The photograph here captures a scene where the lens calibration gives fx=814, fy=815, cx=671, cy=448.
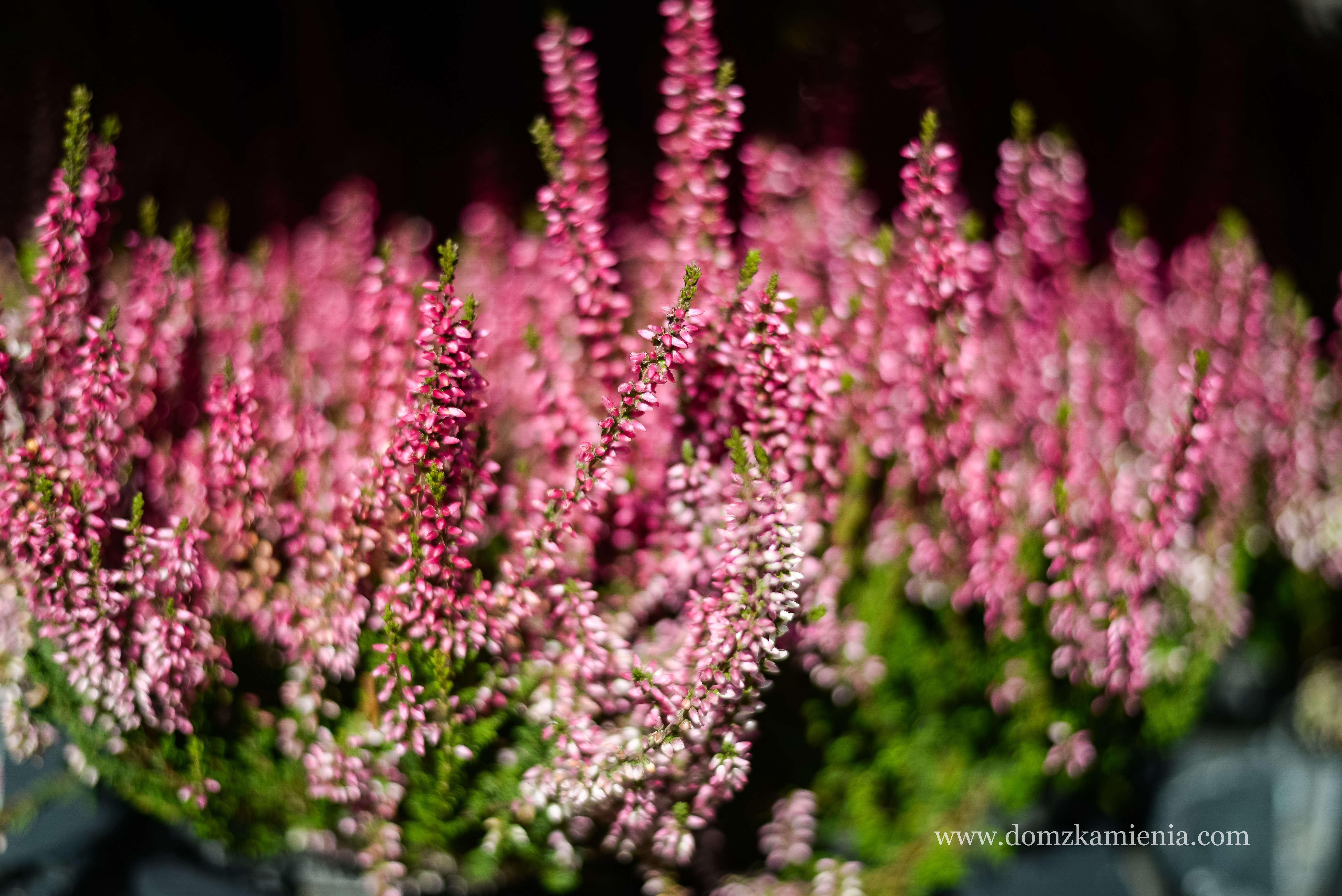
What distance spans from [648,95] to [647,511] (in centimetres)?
173

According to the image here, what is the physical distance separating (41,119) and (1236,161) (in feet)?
8.85

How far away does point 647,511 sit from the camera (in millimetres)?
1353

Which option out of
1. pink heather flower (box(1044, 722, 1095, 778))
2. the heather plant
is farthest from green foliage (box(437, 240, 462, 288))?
pink heather flower (box(1044, 722, 1095, 778))

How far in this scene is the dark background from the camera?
2002 millimetres

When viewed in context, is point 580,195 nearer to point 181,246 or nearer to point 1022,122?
point 181,246

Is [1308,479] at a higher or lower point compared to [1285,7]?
lower

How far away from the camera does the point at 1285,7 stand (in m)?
2.23

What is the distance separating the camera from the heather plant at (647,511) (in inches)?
43.5

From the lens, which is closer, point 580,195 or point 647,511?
point 580,195

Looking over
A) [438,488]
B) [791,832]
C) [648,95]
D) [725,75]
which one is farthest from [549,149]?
[648,95]

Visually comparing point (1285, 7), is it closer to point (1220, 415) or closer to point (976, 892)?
point (1220, 415)

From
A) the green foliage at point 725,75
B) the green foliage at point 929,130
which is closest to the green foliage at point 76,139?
the green foliage at point 725,75

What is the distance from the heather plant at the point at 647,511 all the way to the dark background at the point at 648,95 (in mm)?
459

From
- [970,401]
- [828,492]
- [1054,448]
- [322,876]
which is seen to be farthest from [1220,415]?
[322,876]
